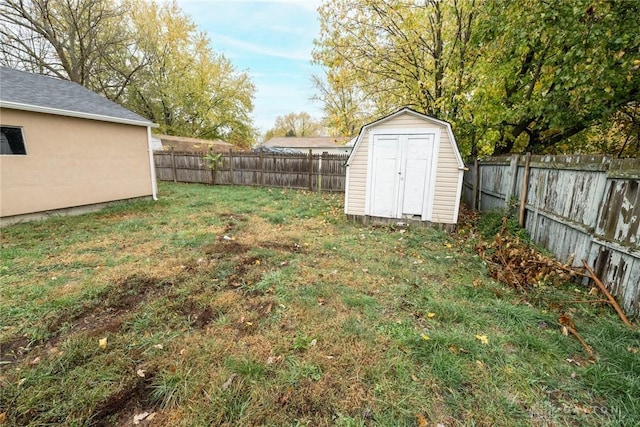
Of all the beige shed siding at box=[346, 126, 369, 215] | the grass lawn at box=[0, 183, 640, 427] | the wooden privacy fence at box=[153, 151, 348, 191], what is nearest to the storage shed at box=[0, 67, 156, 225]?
the grass lawn at box=[0, 183, 640, 427]

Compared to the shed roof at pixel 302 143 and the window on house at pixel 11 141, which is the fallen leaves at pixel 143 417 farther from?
the shed roof at pixel 302 143

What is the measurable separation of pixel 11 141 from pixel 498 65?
437 inches

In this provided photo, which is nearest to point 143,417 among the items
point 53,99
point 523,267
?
point 523,267

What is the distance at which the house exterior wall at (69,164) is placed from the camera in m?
5.86

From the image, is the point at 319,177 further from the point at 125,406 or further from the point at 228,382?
the point at 125,406

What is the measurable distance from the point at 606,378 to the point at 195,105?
90.3 ft

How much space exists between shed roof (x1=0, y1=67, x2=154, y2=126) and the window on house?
0.53m

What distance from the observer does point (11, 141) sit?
5816mm

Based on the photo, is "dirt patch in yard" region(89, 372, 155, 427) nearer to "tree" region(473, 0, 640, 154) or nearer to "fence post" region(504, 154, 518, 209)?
"fence post" region(504, 154, 518, 209)

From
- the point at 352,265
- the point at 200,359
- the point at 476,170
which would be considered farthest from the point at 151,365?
the point at 476,170

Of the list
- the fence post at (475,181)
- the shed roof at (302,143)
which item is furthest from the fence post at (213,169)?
the shed roof at (302,143)

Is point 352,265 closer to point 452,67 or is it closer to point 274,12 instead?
point 452,67

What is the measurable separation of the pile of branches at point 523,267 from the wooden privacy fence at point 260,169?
7429 mm

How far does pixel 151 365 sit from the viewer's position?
2061 mm
